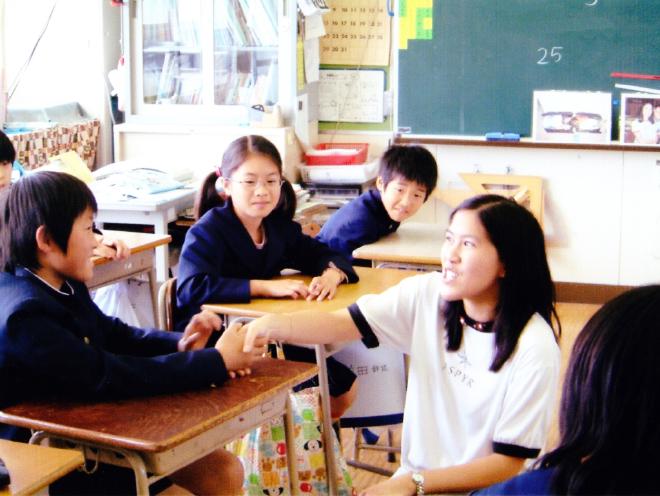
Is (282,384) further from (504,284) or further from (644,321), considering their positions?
(644,321)

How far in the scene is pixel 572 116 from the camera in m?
5.09

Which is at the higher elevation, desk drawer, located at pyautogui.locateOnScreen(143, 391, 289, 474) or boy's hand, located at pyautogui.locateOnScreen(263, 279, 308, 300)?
boy's hand, located at pyautogui.locateOnScreen(263, 279, 308, 300)

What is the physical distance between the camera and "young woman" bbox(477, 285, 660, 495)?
996 mm

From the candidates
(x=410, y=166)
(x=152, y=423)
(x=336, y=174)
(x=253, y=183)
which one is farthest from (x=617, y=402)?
(x=336, y=174)

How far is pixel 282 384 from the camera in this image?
194 cm

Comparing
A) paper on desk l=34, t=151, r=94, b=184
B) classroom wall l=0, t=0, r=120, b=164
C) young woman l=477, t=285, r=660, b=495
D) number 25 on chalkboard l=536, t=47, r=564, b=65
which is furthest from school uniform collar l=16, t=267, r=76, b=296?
number 25 on chalkboard l=536, t=47, r=564, b=65

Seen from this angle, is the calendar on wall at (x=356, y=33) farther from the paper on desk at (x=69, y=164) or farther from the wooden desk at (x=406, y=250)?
the wooden desk at (x=406, y=250)

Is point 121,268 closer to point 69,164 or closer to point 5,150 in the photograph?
point 5,150

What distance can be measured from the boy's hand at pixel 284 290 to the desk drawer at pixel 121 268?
75 centimetres

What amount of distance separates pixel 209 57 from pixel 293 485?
3.45 metres

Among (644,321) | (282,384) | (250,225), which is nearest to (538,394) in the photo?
(282,384)

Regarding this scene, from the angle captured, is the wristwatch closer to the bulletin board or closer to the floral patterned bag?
the floral patterned bag

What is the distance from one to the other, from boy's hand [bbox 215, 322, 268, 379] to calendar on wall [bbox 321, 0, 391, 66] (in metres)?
3.73

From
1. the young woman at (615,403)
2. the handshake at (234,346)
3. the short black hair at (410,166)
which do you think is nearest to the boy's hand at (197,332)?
the handshake at (234,346)
